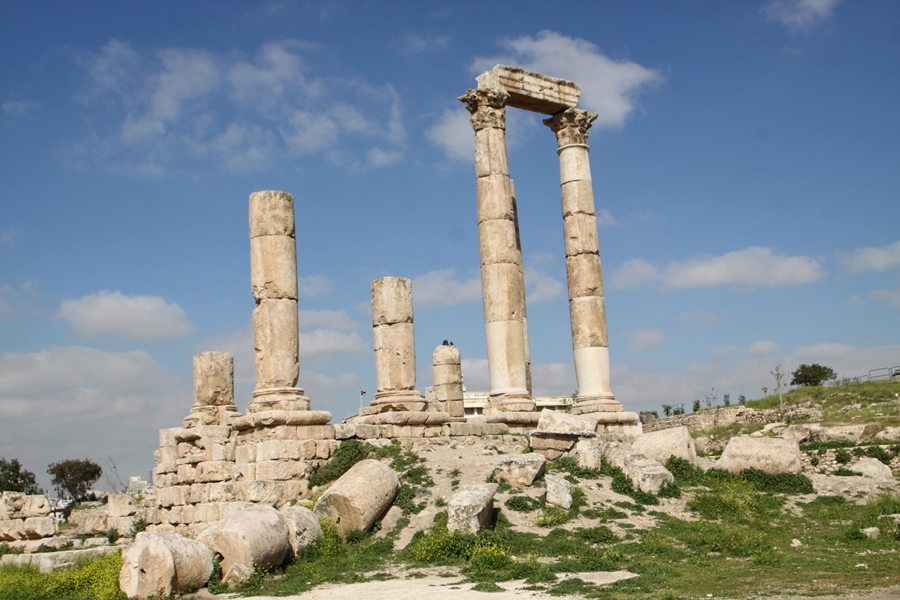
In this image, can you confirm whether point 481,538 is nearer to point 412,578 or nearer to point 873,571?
point 412,578

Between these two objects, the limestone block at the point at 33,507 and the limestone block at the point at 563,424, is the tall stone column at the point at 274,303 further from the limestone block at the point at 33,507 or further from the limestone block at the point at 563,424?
the limestone block at the point at 33,507

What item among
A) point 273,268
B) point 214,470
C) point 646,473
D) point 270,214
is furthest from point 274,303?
point 646,473

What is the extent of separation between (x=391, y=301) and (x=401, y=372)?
5.40 ft

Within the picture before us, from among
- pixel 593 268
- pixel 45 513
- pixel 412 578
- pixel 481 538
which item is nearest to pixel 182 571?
pixel 412 578

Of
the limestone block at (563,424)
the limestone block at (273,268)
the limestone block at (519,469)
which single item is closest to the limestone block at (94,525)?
the limestone block at (273,268)

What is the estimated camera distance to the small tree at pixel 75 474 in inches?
1638

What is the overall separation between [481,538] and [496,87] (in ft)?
45.1

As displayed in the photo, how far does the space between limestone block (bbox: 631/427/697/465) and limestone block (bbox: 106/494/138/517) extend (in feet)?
47.8

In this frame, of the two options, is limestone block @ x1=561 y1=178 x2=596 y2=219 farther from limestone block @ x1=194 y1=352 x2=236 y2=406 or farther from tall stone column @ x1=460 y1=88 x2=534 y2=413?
limestone block @ x1=194 y1=352 x2=236 y2=406

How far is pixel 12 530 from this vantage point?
19281 mm

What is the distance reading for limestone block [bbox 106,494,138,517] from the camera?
2198 cm

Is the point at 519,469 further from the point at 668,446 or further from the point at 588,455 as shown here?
the point at 668,446

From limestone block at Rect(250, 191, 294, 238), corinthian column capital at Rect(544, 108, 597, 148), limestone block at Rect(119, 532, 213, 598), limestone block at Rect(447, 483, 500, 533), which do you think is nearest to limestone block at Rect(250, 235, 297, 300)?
limestone block at Rect(250, 191, 294, 238)

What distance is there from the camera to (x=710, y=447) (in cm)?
2159
